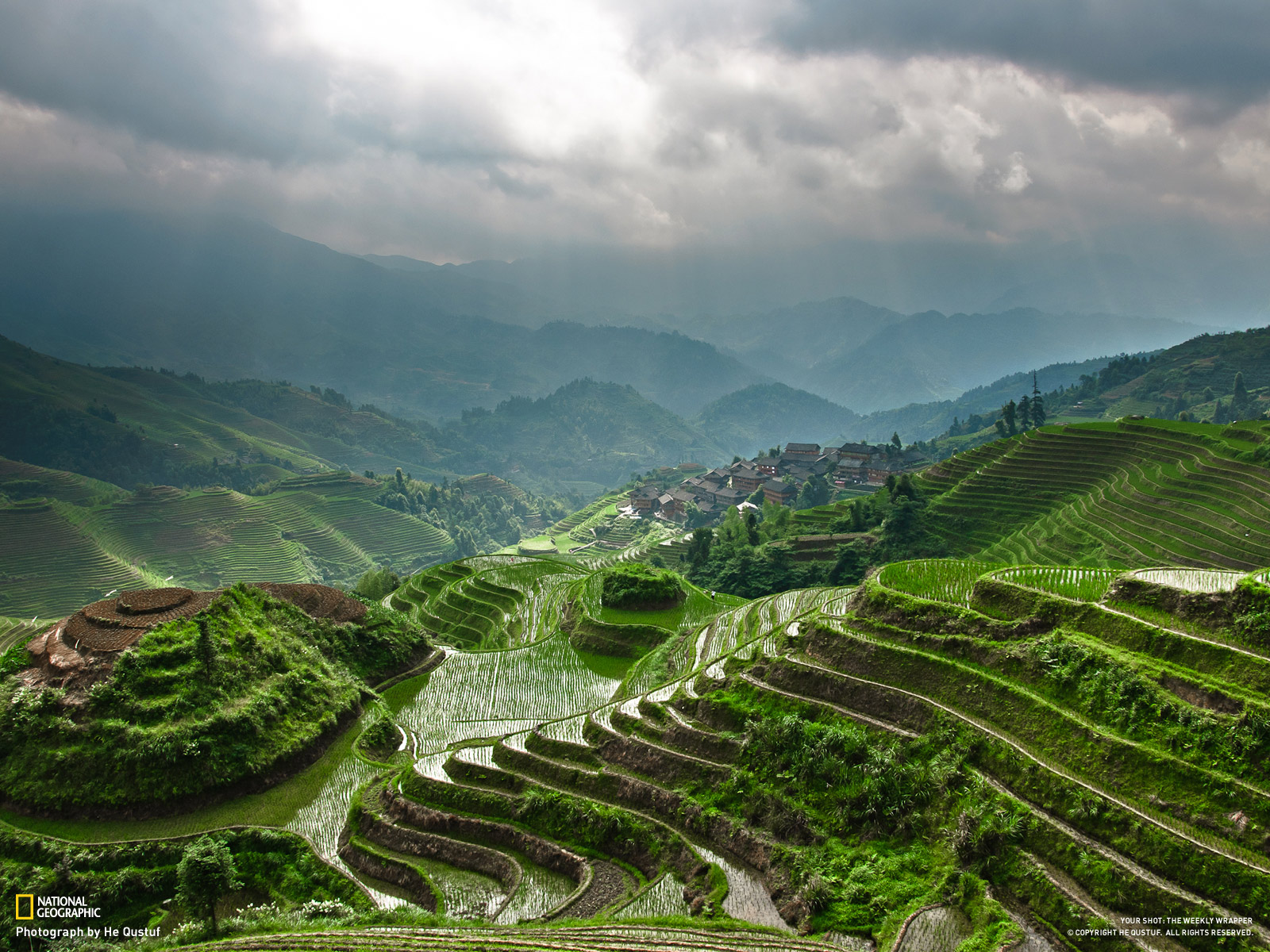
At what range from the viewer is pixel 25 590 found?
2985 inches

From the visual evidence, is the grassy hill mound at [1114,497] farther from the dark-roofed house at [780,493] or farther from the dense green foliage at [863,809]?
the dark-roofed house at [780,493]

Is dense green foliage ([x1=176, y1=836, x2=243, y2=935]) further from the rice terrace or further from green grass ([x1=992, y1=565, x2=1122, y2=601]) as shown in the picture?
green grass ([x1=992, y1=565, x2=1122, y2=601])

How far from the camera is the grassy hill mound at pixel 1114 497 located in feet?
132

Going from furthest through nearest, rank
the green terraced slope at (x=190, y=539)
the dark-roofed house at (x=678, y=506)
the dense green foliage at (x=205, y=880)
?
the dark-roofed house at (x=678, y=506)
the green terraced slope at (x=190, y=539)
the dense green foliage at (x=205, y=880)

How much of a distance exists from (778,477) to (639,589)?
7658cm

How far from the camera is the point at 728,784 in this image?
731 inches

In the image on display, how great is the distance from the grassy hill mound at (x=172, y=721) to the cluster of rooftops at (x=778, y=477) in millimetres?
76535

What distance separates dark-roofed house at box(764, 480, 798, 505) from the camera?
3900 inches

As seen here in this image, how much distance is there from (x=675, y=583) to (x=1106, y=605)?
87.3ft

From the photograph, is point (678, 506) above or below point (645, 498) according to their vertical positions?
below

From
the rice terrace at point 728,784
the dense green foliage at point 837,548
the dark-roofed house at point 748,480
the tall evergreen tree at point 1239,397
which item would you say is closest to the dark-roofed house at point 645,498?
the dark-roofed house at point 748,480

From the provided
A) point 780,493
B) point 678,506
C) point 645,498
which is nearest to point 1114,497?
point 780,493

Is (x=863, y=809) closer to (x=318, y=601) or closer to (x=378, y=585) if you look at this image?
(x=318, y=601)

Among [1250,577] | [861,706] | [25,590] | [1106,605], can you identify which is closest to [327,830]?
[861,706]
